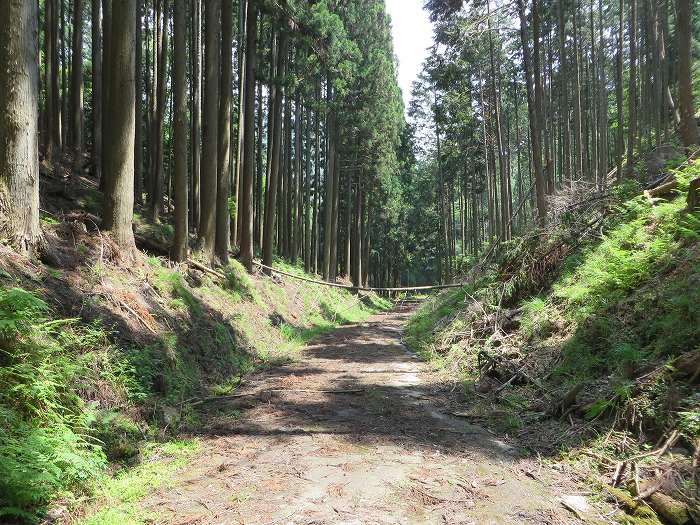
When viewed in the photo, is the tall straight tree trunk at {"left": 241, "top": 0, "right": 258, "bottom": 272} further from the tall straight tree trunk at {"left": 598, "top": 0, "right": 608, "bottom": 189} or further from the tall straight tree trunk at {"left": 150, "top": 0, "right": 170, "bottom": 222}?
the tall straight tree trunk at {"left": 598, "top": 0, "right": 608, "bottom": 189}

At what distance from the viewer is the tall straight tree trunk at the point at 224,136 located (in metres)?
11.6

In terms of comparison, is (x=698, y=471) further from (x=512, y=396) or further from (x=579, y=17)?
(x=579, y=17)

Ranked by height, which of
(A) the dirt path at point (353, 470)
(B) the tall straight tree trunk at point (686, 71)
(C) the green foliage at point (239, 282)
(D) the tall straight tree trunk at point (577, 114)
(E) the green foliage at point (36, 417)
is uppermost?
(D) the tall straight tree trunk at point (577, 114)

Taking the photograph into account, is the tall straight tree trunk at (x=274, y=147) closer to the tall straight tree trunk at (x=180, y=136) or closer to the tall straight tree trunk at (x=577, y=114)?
the tall straight tree trunk at (x=180, y=136)

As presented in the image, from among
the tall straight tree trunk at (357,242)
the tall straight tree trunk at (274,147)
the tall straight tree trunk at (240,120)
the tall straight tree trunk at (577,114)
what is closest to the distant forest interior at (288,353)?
the tall straight tree trunk at (274,147)

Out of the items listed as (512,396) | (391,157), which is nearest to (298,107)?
(391,157)

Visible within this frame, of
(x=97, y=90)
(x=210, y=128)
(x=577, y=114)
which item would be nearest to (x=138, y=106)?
(x=97, y=90)

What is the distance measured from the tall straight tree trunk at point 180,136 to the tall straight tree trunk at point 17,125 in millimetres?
4080

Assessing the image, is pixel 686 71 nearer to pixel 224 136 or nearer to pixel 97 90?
pixel 224 136

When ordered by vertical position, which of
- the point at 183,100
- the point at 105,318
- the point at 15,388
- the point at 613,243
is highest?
the point at 183,100

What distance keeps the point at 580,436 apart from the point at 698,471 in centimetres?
119

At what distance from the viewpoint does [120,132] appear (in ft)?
24.2

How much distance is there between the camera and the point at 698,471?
10.0 ft

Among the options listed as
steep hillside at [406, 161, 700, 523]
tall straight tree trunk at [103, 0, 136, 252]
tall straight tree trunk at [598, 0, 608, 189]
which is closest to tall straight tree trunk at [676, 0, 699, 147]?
steep hillside at [406, 161, 700, 523]
